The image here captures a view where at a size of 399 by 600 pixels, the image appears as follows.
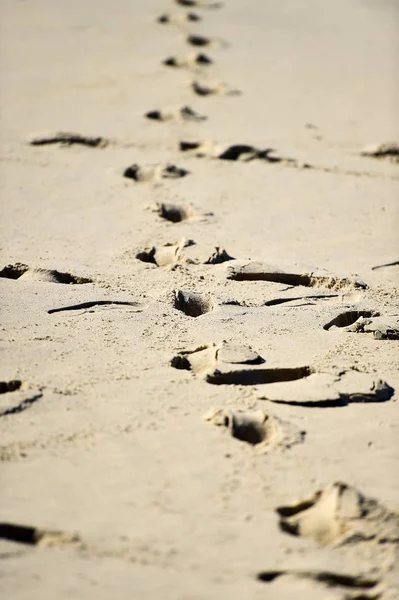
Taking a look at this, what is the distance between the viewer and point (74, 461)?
1694 millimetres

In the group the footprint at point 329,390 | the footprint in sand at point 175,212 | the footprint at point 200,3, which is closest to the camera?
the footprint at point 329,390

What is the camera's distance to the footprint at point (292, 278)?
2.67 meters

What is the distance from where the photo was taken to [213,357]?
2123mm

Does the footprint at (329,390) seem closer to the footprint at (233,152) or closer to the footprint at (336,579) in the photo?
the footprint at (336,579)

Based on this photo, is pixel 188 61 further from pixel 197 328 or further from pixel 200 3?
pixel 197 328

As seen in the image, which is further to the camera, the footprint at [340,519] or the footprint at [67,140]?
the footprint at [67,140]

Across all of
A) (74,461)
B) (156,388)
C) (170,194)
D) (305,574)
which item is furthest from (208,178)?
(305,574)

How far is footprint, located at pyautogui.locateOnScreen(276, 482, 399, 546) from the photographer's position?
4.98 ft

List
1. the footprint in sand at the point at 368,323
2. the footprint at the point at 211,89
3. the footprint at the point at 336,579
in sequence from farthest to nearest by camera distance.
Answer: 1. the footprint at the point at 211,89
2. the footprint in sand at the point at 368,323
3. the footprint at the point at 336,579

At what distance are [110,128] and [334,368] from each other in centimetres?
217

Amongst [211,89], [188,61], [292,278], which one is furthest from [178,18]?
[292,278]

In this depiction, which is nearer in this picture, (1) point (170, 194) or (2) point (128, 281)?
(2) point (128, 281)

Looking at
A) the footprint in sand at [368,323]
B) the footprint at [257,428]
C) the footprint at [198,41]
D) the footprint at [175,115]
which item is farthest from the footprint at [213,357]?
the footprint at [198,41]

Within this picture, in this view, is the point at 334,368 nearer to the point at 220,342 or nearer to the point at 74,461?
the point at 220,342
